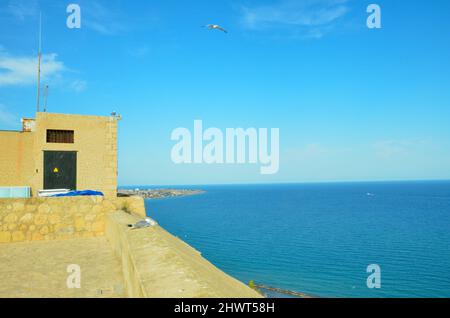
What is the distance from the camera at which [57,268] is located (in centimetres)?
773

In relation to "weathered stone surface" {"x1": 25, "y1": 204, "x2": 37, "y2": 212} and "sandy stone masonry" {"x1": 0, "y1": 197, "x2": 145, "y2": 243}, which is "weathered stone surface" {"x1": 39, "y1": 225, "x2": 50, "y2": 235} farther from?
"weathered stone surface" {"x1": 25, "y1": 204, "x2": 37, "y2": 212}

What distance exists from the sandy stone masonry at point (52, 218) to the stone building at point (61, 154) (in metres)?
8.22

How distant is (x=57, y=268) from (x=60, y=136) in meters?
13.6

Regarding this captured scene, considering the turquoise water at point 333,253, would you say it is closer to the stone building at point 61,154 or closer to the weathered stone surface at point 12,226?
the stone building at point 61,154

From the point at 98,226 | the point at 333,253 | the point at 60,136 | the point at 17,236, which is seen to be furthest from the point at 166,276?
A: the point at 333,253

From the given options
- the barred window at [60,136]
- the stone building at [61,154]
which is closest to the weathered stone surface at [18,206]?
the stone building at [61,154]

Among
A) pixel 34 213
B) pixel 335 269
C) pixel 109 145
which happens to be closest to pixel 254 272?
pixel 335 269

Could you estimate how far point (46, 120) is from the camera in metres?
19.1

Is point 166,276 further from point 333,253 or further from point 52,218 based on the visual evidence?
point 333,253

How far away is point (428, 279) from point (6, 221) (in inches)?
1803

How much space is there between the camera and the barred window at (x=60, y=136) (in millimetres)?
19219

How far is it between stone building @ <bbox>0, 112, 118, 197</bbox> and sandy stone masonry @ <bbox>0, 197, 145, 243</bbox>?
27.0 feet

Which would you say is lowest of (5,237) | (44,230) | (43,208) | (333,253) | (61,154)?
(333,253)

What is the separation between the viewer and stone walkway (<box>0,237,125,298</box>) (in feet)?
20.3
